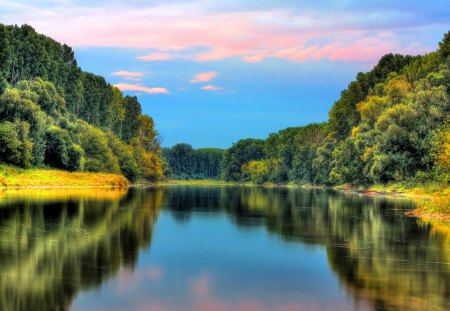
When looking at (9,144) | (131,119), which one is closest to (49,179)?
(9,144)

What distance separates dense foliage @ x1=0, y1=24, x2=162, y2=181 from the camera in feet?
276

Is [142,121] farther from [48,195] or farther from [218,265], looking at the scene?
[218,265]

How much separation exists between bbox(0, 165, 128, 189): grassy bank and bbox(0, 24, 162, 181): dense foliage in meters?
1.59

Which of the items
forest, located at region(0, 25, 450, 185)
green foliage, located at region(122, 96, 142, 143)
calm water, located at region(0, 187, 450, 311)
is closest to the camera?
calm water, located at region(0, 187, 450, 311)

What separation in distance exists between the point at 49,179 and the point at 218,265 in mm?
73182

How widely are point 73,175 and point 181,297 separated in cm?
8607

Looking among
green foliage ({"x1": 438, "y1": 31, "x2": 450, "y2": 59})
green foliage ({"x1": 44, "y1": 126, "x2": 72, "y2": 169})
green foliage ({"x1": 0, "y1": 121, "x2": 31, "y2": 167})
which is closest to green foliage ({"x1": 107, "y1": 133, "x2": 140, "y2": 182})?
green foliage ({"x1": 44, "y1": 126, "x2": 72, "y2": 169})

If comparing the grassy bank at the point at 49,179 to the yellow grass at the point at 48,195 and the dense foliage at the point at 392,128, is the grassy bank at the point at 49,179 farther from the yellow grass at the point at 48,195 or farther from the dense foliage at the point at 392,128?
the dense foliage at the point at 392,128

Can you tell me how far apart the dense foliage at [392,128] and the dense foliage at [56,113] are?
45.3 metres

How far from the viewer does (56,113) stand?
102 m

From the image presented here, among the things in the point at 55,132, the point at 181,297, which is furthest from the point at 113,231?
the point at 55,132

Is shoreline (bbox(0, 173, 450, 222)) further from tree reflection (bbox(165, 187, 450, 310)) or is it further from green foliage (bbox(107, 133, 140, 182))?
tree reflection (bbox(165, 187, 450, 310))

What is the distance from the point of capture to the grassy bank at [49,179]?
258 ft

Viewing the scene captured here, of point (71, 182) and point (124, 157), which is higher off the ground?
point (124, 157)
